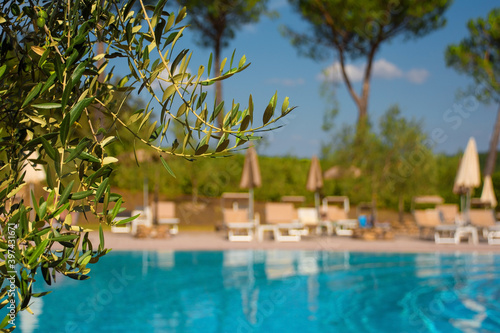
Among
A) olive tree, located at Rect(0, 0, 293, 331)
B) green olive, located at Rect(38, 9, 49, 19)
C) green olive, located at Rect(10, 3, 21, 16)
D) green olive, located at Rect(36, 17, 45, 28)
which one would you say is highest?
green olive, located at Rect(10, 3, 21, 16)

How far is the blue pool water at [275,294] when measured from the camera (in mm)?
6820

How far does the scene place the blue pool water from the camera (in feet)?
22.4

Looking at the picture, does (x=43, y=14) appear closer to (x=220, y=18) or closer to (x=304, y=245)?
(x=304, y=245)

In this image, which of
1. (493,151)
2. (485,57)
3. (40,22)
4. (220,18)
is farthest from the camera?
(220,18)

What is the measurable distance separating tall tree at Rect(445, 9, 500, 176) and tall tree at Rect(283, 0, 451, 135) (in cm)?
205

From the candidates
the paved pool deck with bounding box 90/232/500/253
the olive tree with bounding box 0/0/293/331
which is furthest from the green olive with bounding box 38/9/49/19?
the paved pool deck with bounding box 90/232/500/253

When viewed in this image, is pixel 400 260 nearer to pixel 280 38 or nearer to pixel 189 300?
pixel 189 300

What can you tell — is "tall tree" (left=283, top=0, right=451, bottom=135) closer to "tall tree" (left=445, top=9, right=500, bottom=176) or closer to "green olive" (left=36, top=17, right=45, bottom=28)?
"tall tree" (left=445, top=9, right=500, bottom=176)

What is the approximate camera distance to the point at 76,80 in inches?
42.5

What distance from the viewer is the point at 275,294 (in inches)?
332

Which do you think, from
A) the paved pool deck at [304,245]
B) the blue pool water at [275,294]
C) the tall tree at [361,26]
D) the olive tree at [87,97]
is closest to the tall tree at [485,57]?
the tall tree at [361,26]

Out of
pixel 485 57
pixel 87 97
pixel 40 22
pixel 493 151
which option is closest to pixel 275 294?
pixel 87 97

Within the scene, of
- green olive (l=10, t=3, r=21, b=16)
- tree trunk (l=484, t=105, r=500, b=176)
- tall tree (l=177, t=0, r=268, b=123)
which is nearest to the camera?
green olive (l=10, t=3, r=21, b=16)

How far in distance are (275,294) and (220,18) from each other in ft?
60.9
